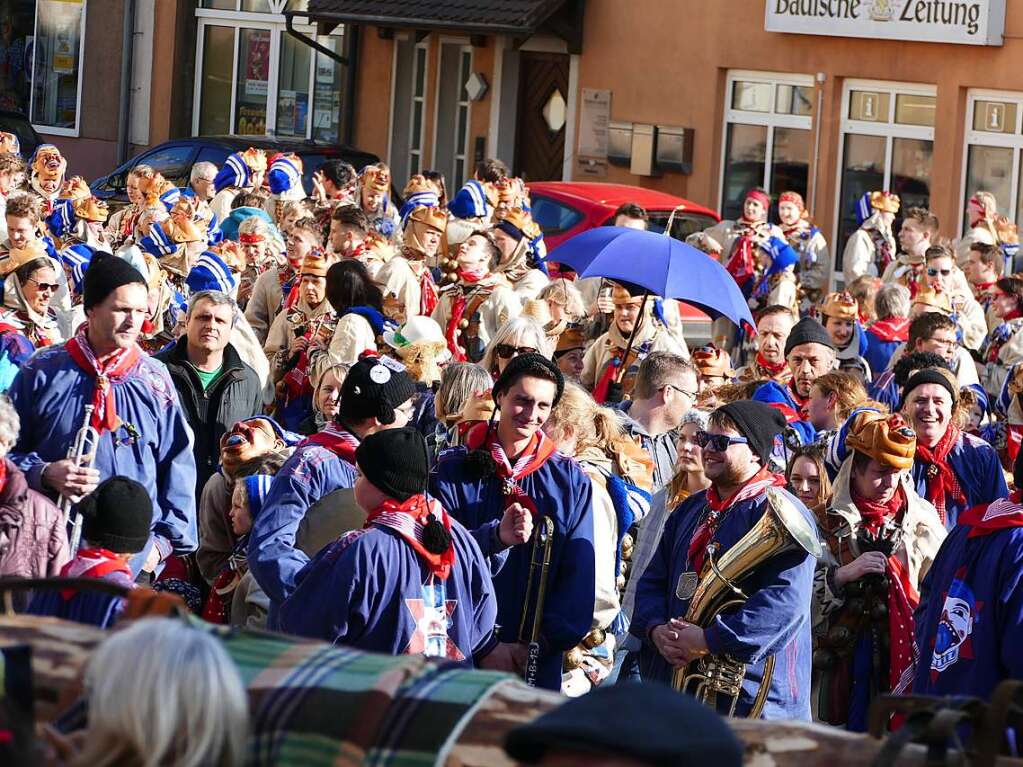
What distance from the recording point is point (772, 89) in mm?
22672

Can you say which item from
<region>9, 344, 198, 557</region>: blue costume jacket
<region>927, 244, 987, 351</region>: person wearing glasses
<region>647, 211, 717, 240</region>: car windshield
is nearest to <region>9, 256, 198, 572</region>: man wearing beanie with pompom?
<region>9, 344, 198, 557</region>: blue costume jacket

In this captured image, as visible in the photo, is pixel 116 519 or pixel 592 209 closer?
pixel 116 519

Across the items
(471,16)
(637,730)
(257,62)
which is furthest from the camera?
(257,62)

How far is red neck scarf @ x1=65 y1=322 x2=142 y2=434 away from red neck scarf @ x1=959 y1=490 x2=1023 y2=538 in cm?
295

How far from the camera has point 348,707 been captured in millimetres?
2939

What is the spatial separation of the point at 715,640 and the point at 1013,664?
0.92m

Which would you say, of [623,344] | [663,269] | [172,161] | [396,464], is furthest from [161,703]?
[172,161]

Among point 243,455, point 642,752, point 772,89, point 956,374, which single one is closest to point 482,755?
point 642,752

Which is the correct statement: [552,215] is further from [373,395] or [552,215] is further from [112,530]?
[112,530]

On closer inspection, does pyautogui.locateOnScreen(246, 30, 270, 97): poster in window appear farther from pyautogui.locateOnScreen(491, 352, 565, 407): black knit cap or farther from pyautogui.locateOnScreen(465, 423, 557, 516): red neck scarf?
pyautogui.locateOnScreen(465, 423, 557, 516): red neck scarf

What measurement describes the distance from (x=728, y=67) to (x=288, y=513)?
58.7 ft

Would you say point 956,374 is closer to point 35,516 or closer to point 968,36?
point 35,516

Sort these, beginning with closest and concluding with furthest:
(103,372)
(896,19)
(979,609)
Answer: (979,609) → (103,372) → (896,19)

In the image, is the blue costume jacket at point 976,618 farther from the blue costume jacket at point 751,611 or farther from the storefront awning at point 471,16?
the storefront awning at point 471,16
